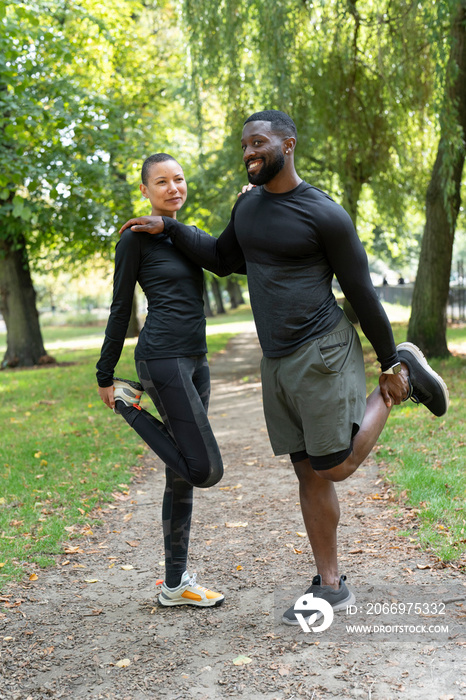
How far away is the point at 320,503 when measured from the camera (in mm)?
3418

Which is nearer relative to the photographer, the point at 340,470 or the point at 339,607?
the point at 340,470

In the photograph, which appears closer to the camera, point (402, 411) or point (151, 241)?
point (151, 241)

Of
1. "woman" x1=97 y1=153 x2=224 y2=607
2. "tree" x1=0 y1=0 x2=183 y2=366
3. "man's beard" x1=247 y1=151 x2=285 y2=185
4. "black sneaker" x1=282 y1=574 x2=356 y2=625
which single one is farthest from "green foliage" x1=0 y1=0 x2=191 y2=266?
"black sneaker" x1=282 y1=574 x2=356 y2=625

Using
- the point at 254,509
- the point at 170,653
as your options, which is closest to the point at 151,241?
the point at 170,653

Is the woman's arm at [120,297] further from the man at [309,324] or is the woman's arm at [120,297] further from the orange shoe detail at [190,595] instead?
the orange shoe detail at [190,595]

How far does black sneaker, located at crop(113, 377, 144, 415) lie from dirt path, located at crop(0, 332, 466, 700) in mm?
1114

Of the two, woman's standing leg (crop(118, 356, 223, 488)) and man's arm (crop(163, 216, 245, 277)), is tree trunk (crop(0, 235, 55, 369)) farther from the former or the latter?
woman's standing leg (crop(118, 356, 223, 488))

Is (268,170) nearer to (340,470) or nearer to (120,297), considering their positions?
(120,297)

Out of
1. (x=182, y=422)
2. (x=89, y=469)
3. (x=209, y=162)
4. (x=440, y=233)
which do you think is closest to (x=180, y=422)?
(x=182, y=422)

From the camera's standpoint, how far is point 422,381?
3.47m

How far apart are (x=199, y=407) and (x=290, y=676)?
127cm

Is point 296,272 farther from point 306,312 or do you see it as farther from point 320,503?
point 320,503

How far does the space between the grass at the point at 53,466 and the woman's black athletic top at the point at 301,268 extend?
2361 millimetres

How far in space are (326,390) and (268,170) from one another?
1020mm
